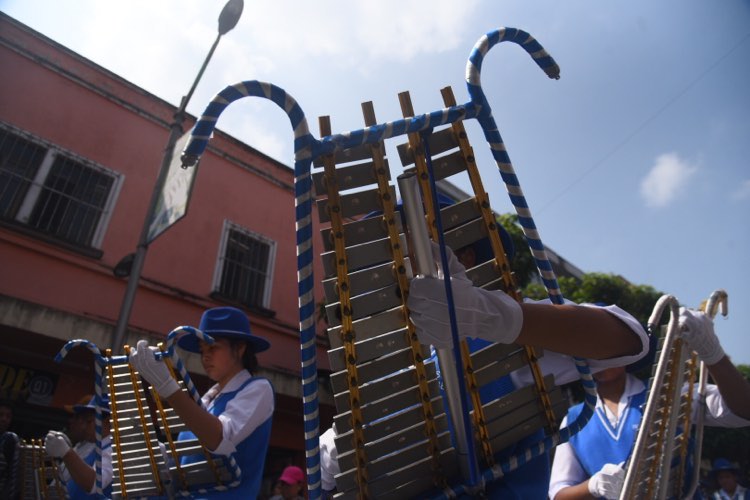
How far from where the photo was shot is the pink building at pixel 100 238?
6.98 metres

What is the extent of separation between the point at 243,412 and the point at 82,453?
9.21ft

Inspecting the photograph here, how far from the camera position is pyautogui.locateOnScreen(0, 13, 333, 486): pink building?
22.9ft

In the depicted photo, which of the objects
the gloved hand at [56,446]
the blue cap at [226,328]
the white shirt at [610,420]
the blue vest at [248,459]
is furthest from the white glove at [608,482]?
the gloved hand at [56,446]

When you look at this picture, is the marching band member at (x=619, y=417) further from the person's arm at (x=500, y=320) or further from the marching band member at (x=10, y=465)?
the marching band member at (x=10, y=465)

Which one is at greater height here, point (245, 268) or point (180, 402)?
point (245, 268)

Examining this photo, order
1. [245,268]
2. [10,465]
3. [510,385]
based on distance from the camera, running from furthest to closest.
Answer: [245,268]
[10,465]
[510,385]

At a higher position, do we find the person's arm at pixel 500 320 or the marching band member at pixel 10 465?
the marching band member at pixel 10 465

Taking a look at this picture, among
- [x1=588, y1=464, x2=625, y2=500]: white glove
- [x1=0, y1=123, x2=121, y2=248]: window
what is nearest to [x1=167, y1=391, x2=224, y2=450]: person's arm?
[x1=588, y1=464, x2=625, y2=500]: white glove

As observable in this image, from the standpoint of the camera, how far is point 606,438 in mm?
2408

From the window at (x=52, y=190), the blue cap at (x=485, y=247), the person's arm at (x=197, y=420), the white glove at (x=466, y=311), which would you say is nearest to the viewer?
the white glove at (x=466, y=311)

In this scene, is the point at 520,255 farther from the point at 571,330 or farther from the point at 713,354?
the point at 571,330

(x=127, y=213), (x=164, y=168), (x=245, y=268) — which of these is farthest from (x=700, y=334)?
(x=245, y=268)

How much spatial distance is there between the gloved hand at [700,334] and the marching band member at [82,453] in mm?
2733

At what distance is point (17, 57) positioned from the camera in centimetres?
790
